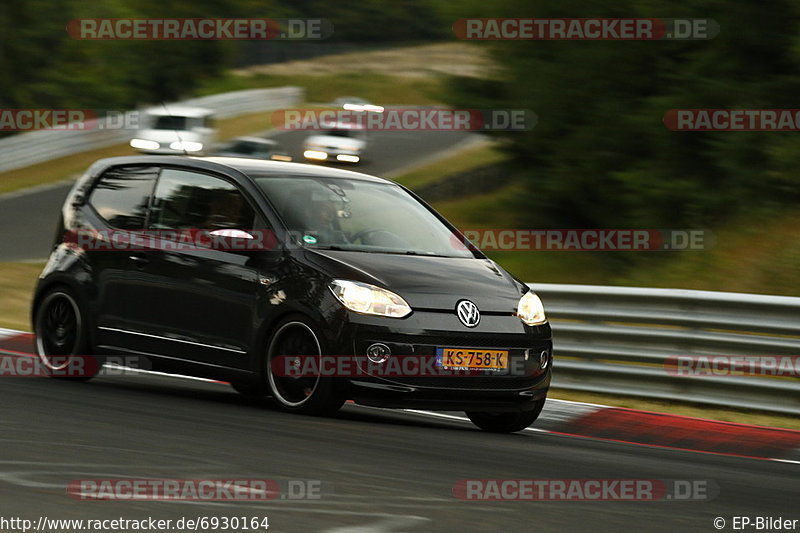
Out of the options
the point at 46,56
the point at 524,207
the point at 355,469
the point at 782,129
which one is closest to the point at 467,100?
the point at 524,207

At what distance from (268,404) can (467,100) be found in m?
14.8

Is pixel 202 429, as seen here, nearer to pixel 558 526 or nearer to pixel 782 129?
pixel 558 526

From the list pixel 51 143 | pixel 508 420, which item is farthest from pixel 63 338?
pixel 51 143

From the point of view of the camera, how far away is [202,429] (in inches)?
308

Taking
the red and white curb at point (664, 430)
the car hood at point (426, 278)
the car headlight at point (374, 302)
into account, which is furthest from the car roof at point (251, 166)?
the red and white curb at point (664, 430)

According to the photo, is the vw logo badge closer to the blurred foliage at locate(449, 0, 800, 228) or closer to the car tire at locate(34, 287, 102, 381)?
the car tire at locate(34, 287, 102, 381)

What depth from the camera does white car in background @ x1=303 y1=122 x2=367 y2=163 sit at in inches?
1713

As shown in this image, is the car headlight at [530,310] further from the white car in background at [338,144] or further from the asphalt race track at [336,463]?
the white car in background at [338,144]

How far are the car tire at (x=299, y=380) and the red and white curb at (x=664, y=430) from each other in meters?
1.55

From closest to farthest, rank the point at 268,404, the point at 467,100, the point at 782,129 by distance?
the point at 268,404
the point at 782,129
the point at 467,100

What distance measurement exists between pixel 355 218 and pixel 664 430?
8.42ft

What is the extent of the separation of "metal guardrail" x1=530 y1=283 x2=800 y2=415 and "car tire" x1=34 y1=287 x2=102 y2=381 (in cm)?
381

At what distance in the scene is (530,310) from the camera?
9102 mm

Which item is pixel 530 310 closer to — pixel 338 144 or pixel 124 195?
pixel 124 195
